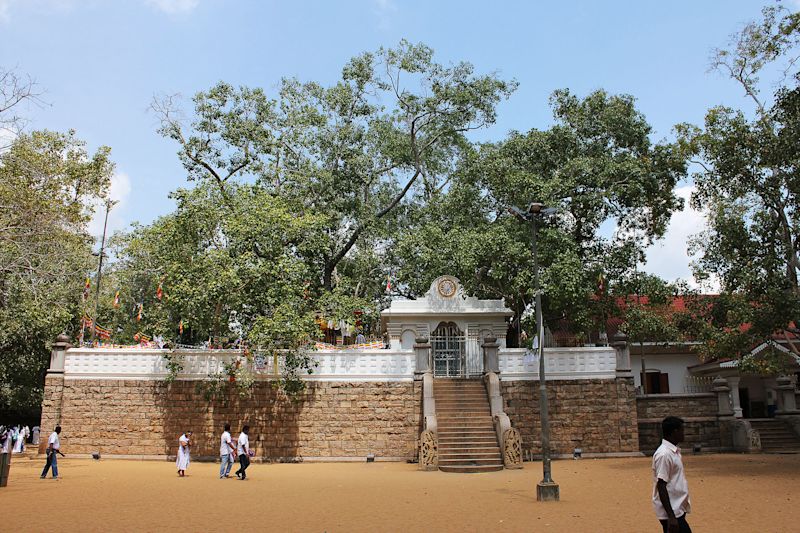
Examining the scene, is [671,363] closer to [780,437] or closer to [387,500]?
[780,437]

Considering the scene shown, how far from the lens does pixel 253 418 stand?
766 inches

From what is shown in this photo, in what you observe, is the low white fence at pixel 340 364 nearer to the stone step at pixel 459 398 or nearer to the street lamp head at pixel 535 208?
the stone step at pixel 459 398

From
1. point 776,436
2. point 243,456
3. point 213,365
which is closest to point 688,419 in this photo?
point 776,436

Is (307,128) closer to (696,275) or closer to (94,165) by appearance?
(94,165)

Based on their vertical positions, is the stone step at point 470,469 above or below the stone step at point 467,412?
A: below

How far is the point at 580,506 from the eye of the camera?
34.8 ft

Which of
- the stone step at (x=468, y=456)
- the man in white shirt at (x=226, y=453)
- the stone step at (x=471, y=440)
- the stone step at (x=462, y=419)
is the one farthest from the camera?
the stone step at (x=462, y=419)

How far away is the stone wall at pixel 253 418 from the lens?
19.2 m

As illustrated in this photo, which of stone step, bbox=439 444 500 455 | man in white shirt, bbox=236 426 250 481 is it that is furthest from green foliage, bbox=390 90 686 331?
man in white shirt, bbox=236 426 250 481

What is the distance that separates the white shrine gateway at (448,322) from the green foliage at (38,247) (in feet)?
33.0

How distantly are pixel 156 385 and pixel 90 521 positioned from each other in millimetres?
11007

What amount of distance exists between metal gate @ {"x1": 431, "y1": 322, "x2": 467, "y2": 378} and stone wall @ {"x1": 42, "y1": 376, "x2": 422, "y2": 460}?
2.42 meters

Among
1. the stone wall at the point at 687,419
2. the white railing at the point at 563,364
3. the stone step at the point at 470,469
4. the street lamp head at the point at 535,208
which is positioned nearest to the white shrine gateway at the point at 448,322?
the white railing at the point at 563,364

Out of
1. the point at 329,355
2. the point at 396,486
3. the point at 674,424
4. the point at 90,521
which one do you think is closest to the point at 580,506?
the point at 396,486
